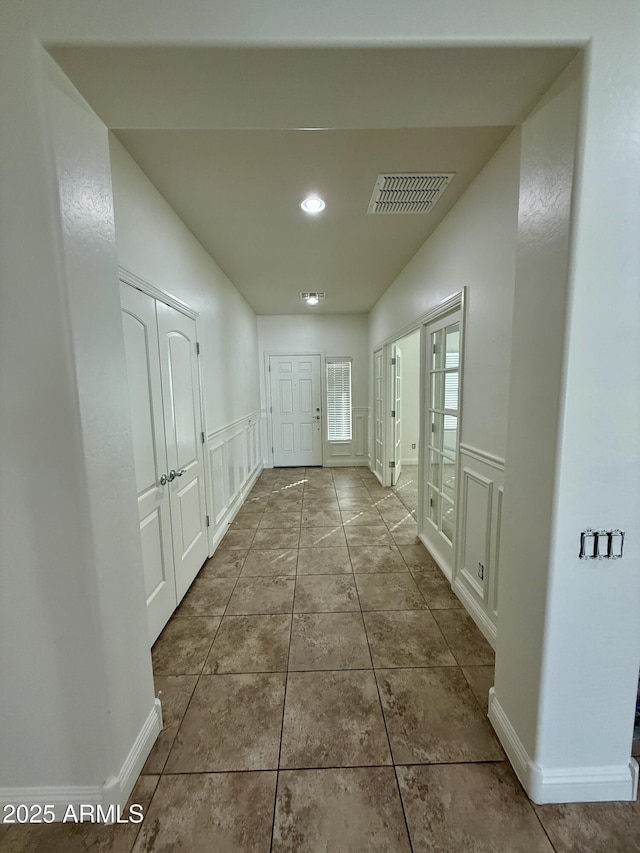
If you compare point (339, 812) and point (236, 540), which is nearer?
point (339, 812)

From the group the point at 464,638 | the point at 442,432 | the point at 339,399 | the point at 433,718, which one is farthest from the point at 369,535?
the point at 339,399

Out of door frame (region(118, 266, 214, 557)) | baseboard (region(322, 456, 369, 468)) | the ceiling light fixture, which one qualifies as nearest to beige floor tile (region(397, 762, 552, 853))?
door frame (region(118, 266, 214, 557))

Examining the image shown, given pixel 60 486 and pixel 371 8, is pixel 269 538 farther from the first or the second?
pixel 371 8

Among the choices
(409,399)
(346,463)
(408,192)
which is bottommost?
(346,463)

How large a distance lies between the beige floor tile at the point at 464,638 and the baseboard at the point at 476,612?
3 centimetres

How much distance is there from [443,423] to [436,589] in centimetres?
118

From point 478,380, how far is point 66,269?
1.92 metres

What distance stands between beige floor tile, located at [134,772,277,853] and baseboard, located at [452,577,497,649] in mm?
1252

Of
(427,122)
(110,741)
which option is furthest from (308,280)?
(110,741)

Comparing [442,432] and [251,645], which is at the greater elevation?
[442,432]

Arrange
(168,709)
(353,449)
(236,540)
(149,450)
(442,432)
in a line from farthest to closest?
(353,449) < (236,540) < (442,432) < (149,450) < (168,709)

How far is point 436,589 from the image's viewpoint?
7.55ft

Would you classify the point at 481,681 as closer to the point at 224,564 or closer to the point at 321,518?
the point at 224,564

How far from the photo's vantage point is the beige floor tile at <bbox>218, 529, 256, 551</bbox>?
9.73 feet
